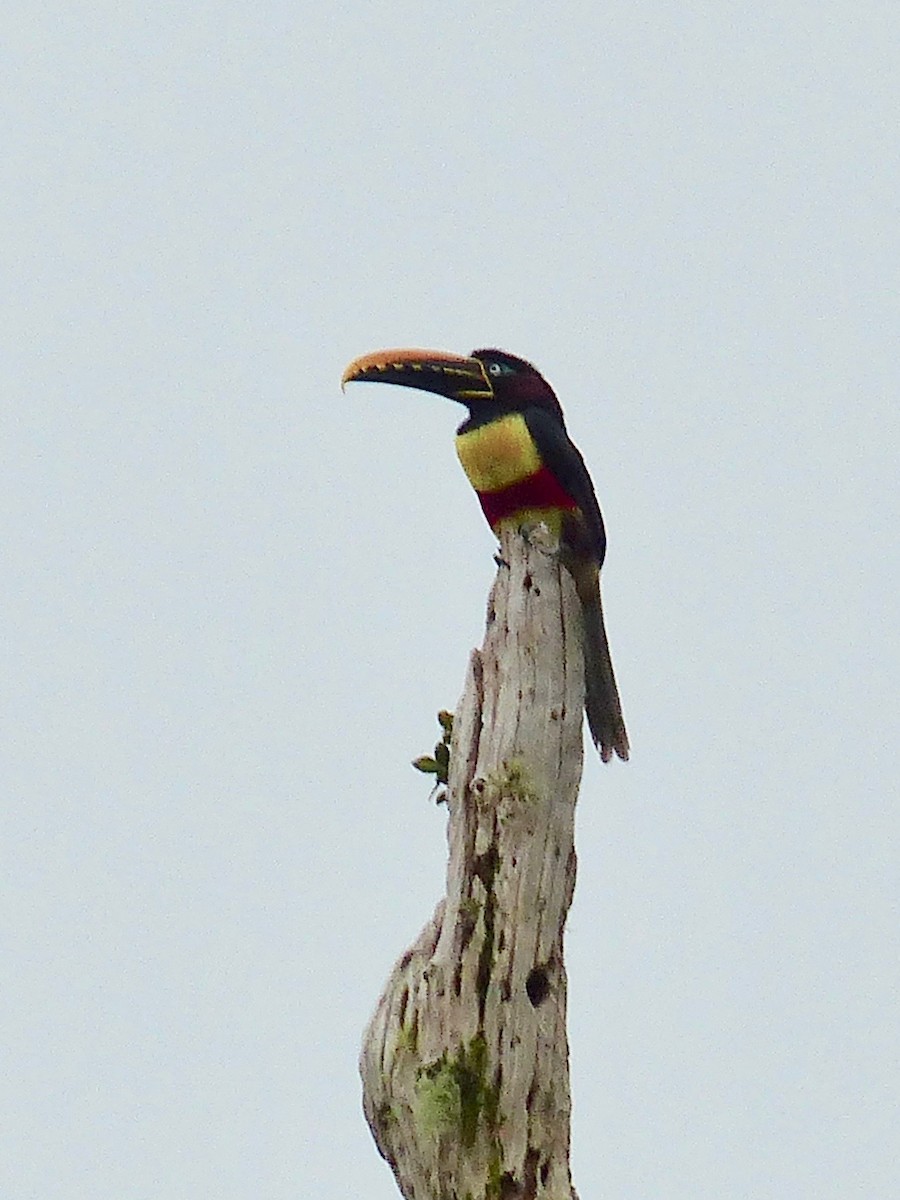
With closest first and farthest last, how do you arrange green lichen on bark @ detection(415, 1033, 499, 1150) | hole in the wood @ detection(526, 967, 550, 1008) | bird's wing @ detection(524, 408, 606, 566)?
green lichen on bark @ detection(415, 1033, 499, 1150)
hole in the wood @ detection(526, 967, 550, 1008)
bird's wing @ detection(524, 408, 606, 566)

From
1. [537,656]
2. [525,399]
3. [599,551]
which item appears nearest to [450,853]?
[537,656]

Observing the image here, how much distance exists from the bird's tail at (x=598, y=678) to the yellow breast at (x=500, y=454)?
440mm

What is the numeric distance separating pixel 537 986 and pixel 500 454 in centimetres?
209

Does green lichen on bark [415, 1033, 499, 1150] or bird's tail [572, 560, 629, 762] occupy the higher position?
bird's tail [572, 560, 629, 762]

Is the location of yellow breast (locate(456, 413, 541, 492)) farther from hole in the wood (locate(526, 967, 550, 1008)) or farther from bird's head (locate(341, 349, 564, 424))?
hole in the wood (locate(526, 967, 550, 1008))

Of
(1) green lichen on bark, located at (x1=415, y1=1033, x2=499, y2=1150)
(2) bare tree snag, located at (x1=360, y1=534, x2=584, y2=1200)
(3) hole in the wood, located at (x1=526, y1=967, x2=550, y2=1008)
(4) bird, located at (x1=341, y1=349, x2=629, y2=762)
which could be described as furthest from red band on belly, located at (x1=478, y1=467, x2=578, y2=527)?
(1) green lichen on bark, located at (x1=415, y1=1033, x2=499, y2=1150)

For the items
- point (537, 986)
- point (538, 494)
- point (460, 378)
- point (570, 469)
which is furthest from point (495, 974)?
point (460, 378)

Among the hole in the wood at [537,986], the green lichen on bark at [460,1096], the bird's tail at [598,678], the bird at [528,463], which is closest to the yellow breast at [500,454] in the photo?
the bird at [528,463]

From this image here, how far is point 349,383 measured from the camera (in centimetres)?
764

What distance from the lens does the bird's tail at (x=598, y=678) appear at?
7367mm

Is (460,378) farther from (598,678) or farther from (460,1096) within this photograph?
(460,1096)

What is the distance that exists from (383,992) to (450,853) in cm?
53

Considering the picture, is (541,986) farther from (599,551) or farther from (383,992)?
(599,551)

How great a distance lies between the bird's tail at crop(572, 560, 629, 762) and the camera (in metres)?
7.37
